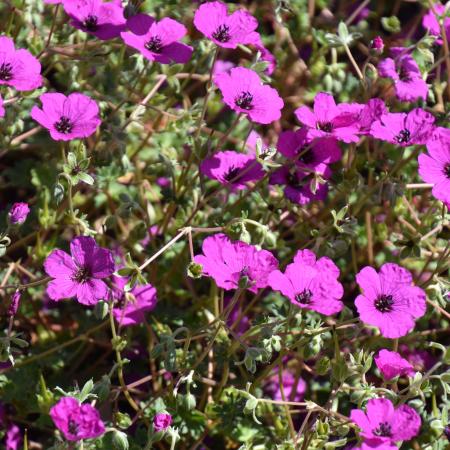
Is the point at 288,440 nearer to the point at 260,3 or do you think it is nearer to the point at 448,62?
the point at 448,62

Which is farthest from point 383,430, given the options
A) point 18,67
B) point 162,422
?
point 18,67

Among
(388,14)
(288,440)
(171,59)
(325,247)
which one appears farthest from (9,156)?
(388,14)

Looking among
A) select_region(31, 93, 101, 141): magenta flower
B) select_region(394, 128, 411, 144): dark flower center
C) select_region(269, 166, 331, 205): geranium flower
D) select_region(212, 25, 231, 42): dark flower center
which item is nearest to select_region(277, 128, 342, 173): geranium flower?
select_region(269, 166, 331, 205): geranium flower

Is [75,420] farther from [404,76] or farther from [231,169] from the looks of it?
[404,76]

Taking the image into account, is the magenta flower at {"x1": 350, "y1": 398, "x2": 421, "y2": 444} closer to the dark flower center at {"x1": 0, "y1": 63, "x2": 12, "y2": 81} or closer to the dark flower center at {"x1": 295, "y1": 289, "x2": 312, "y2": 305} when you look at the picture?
the dark flower center at {"x1": 295, "y1": 289, "x2": 312, "y2": 305}

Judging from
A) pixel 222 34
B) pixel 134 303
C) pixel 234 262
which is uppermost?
pixel 222 34

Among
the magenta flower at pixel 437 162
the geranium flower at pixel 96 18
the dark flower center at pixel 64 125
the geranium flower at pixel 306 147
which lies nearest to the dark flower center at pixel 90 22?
the geranium flower at pixel 96 18
